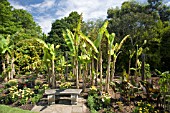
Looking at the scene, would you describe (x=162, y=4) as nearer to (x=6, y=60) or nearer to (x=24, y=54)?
(x=24, y=54)

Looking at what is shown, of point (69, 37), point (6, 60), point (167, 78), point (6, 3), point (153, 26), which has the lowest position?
point (167, 78)

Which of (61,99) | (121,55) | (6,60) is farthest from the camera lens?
(121,55)

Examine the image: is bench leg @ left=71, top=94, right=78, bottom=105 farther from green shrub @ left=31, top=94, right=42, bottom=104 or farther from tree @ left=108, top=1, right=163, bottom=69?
tree @ left=108, top=1, right=163, bottom=69

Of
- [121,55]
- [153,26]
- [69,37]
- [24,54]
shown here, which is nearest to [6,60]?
[24,54]

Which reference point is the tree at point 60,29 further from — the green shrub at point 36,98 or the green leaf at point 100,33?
the green leaf at point 100,33

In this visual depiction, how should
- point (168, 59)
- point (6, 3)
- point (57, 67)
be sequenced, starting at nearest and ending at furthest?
1. point (57, 67)
2. point (168, 59)
3. point (6, 3)

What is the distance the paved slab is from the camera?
6.35 m

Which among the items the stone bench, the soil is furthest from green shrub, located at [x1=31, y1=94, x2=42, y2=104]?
the stone bench

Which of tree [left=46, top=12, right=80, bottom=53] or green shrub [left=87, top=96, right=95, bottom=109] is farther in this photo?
tree [left=46, top=12, right=80, bottom=53]

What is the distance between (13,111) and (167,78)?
5.13m

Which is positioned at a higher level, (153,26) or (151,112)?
(153,26)

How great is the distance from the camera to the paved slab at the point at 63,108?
635 cm

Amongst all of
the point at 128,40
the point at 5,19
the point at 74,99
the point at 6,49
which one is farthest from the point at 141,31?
the point at 5,19

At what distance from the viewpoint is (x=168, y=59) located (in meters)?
13.3
